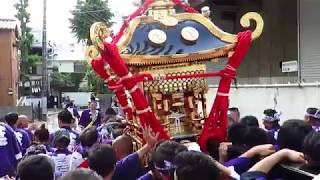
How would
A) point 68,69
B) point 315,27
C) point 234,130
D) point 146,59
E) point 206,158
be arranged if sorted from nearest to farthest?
point 206,158 → point 234,130 → point 146,59 → point 315,27 → point 68,69

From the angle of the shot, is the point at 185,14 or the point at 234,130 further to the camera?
the point at 185,14

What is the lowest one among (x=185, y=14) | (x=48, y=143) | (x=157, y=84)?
(x=48, y=143)

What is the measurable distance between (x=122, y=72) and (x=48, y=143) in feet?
6.80

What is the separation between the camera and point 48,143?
595 centimetres

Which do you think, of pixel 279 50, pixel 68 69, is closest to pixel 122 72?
pixel 279 50

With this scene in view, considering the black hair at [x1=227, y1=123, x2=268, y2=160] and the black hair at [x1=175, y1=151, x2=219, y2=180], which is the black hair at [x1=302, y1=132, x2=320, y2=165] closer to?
the black hair at [x1=175, y1=151, x2=219, y2=180]

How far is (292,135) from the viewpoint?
306 cm

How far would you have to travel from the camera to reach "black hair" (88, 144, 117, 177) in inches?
121

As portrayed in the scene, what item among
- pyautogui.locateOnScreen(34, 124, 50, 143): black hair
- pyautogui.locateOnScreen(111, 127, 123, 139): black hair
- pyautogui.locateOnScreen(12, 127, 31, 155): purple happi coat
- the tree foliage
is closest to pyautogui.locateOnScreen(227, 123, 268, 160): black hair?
pyautogui.locateOnScreen(111, 127, 123, 139): black hair

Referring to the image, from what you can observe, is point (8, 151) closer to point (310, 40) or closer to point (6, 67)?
point (310, 40)

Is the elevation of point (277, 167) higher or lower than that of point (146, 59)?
lower

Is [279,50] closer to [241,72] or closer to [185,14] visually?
[241,72]

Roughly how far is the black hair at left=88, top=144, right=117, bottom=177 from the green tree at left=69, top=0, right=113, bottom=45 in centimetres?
3375

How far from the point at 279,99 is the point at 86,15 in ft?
95.7
